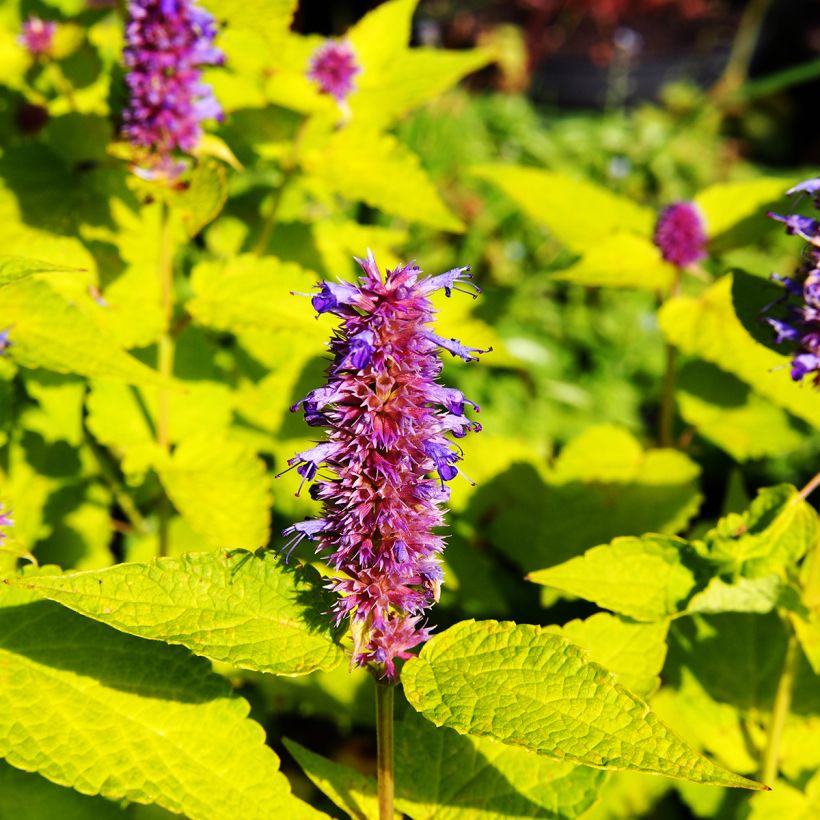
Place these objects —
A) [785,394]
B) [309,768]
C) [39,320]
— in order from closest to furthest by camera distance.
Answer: [309,768] → [39,320] → [785,394]

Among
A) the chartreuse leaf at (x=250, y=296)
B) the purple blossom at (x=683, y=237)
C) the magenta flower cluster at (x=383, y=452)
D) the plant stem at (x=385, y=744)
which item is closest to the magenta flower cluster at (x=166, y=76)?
the chartreuse leaf at (x=250, y=296)

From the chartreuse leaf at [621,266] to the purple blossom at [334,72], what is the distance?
0.87m

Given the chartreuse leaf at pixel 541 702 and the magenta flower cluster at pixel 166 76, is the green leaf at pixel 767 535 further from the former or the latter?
the magenta flower cluster at pixel 166 76

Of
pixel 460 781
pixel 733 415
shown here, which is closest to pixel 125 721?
pixel 460 781

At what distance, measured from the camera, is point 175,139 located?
7.74 ft

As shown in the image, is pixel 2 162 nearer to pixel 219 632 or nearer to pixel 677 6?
pixel 219 632

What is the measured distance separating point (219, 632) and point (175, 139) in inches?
56.3

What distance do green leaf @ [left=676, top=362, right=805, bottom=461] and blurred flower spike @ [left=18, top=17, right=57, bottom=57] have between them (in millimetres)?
2355

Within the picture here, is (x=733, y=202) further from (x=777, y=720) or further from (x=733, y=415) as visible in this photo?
(x=777, y=720)

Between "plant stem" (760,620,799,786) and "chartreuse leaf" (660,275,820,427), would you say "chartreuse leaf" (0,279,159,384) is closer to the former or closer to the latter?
"chartreuse leaf" (660,275,820,427)

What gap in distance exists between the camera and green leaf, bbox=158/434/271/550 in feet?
7.16

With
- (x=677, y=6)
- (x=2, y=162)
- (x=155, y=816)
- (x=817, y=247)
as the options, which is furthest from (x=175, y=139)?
(x=677, y=6)

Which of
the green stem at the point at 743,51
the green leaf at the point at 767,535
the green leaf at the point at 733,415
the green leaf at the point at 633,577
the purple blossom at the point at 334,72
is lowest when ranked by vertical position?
the green leaf at the point at 633,577

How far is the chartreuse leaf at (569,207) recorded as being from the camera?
2.86 m
